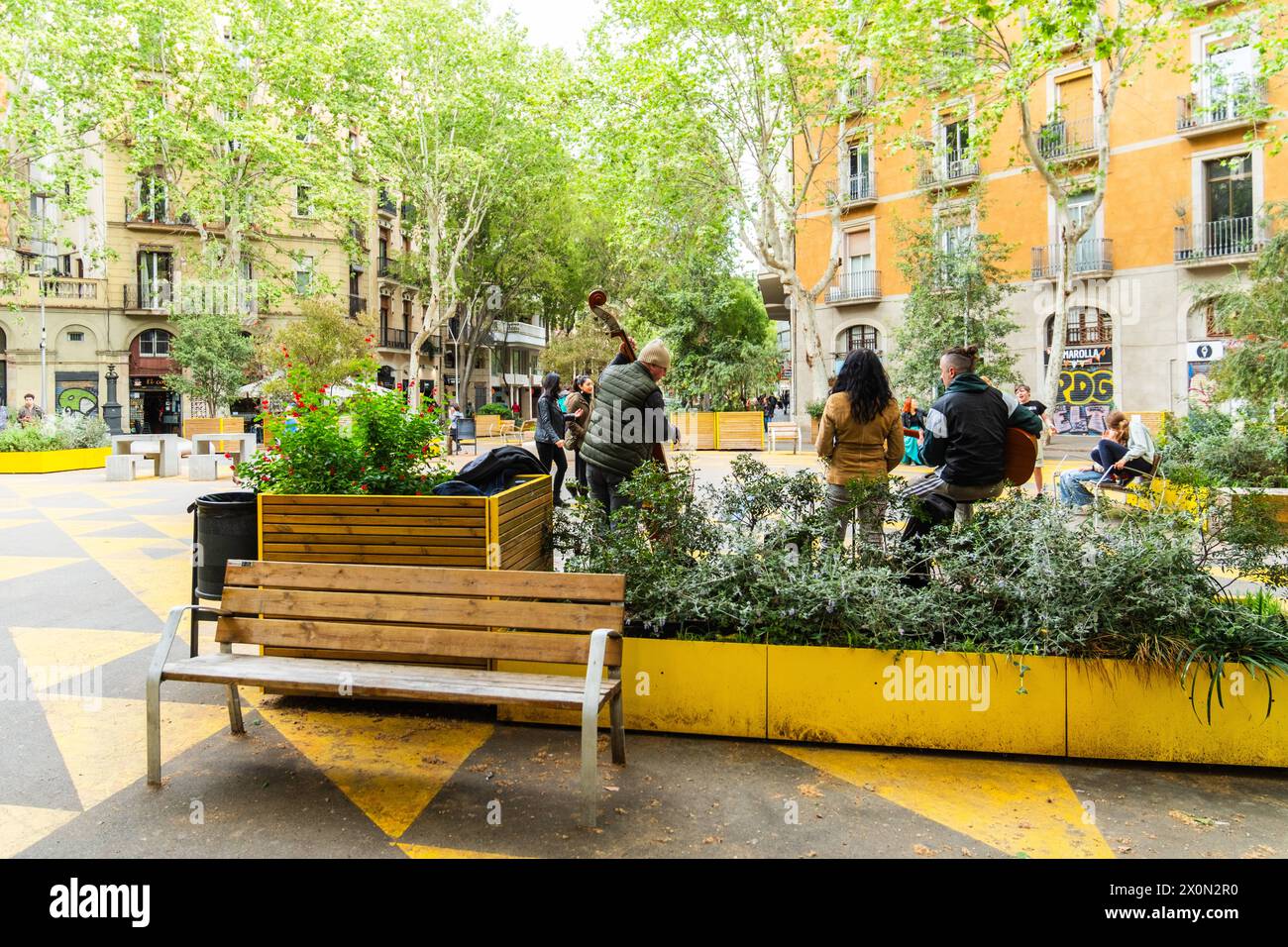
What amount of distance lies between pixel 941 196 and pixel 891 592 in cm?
2544

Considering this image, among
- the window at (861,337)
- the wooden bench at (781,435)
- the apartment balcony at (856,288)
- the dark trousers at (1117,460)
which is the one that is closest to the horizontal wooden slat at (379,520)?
the dark trousers at (1117,460)

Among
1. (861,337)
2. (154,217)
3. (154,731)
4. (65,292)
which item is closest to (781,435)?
(861,337)

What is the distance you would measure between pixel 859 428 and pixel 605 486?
1788mm

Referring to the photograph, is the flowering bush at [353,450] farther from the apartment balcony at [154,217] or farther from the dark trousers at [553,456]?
the apartment balcony at [154,217]

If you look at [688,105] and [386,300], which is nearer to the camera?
[688,105]

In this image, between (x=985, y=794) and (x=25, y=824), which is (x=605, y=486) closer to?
(x=985, y=794)

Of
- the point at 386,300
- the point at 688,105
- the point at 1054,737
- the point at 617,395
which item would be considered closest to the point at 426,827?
the point at 1054,737

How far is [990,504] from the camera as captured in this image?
16.3ft

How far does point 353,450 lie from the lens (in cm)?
476

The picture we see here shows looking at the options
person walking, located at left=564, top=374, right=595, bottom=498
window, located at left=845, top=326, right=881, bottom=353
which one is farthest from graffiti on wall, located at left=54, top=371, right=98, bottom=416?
person walking, located at left=564, top=374, right=595, bottom=498

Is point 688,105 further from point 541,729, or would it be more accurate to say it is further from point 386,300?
point 386,300

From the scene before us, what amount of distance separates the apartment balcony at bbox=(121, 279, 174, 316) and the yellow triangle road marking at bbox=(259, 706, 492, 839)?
4009 centimetres

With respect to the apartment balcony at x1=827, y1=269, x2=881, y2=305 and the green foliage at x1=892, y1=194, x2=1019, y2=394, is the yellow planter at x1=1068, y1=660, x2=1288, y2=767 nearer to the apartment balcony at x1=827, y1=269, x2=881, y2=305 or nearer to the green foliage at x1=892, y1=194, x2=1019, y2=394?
the green foliage at x1=892, y1=194, x2=1019, y2=394

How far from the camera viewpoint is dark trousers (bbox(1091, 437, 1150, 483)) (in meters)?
9.50
